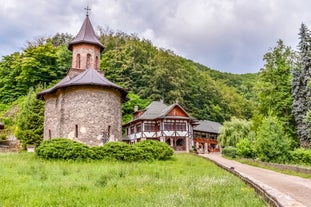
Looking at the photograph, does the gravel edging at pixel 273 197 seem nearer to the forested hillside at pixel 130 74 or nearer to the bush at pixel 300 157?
the bush at pixel 300 157

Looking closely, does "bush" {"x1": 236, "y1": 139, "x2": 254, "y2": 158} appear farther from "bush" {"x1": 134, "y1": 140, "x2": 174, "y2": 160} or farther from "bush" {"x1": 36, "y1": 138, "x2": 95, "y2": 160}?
"bush" {"x1": 36, "y1": 138, "x2": 95, "y2": 160}

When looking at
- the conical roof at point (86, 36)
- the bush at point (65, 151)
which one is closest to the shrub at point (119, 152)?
the bush at point (65, 151)

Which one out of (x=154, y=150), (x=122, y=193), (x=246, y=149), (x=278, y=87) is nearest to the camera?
(x=122, y=193)

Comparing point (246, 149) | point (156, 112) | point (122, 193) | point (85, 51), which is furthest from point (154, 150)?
point (156, 112)

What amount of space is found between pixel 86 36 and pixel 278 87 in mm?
21543

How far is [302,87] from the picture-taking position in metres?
31.4

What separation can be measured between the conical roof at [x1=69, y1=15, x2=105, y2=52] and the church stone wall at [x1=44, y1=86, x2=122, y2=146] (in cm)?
773

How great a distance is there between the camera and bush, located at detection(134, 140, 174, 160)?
20.7 metres

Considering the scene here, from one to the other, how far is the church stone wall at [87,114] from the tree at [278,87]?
1754 centimetres

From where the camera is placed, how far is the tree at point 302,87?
30.8 meters

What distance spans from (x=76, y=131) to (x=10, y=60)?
139 ft

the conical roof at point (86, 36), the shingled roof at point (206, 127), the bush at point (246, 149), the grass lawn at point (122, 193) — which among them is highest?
the conical roof at point (86, 36)

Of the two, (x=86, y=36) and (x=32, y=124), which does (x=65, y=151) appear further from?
(x=86, y=36)

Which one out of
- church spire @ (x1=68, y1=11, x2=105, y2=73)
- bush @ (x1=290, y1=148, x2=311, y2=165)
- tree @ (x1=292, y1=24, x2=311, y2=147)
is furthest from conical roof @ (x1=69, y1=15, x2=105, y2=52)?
bush @ (x1=290, y1=148, x2=311, y2=165)
